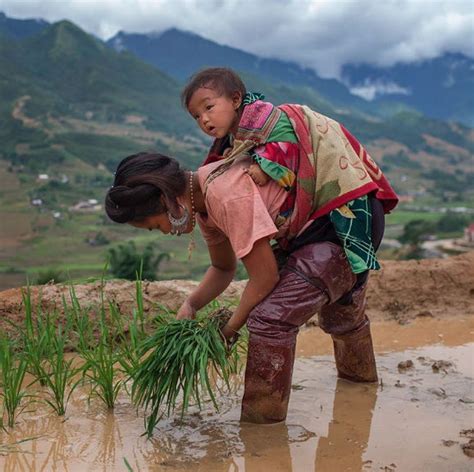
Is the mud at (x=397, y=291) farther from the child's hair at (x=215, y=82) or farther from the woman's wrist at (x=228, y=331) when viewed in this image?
the child's hair at (x=215, y=82)

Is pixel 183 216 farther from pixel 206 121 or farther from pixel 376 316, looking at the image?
pixel 376 316

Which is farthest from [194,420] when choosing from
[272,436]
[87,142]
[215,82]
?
[87,142]

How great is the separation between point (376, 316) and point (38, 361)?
2.88 meters

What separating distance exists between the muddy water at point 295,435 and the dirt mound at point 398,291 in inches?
54.3

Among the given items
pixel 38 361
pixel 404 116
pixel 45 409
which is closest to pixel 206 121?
pixel 38 361

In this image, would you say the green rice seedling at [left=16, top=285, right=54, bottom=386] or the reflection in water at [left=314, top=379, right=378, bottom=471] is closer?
the reflection in water at [left=314, top=379, right=378, bottom=471]

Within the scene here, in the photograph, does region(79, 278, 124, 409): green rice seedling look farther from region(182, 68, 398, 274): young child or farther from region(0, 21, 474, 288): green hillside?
region(0, 21, 474, 288): green hillside

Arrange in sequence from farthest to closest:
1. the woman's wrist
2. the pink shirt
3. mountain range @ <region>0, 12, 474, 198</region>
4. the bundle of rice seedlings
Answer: mountain range @ <region>0, 12, 474, 198</region>
the woman's wrist
the bundle of rice seedlings
the pink shirt

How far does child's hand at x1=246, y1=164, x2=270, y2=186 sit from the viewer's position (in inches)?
104

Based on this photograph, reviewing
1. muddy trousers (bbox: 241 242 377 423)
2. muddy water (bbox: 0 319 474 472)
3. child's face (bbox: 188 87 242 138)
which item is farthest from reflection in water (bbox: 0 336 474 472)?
child's face (bbox: 188 87 242 138)

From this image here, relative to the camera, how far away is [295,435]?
287 cm

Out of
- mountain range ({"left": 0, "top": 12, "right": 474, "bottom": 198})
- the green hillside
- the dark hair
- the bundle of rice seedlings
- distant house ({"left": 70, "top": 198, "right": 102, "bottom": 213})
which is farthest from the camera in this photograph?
mountain range ({"left": 0, "top": 12, "right": 474, "bottom": 198})

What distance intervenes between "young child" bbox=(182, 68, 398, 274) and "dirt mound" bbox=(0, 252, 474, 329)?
2.05 m

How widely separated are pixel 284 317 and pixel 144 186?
30.7 inches
